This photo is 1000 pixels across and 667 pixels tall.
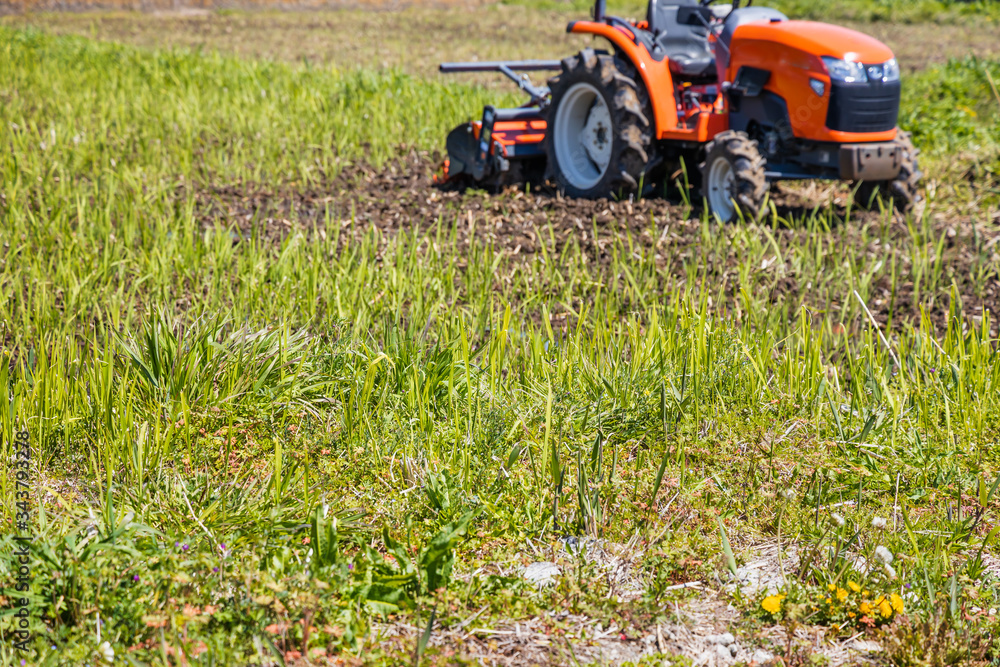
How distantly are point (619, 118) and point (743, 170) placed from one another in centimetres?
96

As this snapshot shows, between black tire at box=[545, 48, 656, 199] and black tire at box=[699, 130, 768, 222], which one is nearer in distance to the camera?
black tire at box=[699, 130, 768, 222]

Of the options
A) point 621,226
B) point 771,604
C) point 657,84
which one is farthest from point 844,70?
point 771,604

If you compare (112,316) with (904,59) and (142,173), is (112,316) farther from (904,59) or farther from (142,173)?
(904,59)

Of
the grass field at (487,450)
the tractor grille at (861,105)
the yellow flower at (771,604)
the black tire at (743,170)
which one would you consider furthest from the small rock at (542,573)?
the tractor grille at (861,105)

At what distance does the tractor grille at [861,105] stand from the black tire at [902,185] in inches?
8.5

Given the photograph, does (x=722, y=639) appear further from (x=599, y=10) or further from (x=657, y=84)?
(x=599, y=10)

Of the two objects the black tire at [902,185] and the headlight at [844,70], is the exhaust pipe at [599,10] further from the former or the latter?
the black tire at [902,185]

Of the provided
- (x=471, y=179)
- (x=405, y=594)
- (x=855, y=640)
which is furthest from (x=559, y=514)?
(x=471, y=179)

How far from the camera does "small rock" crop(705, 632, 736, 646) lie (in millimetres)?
1880

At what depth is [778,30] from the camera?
4.77 meters

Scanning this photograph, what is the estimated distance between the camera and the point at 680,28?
571 centimetres

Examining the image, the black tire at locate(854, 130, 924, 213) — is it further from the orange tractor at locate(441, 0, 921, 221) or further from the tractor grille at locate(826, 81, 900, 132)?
the tractor grille at locate(826, 81, 900, 132)

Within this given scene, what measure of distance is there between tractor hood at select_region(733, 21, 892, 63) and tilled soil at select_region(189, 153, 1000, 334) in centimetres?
77

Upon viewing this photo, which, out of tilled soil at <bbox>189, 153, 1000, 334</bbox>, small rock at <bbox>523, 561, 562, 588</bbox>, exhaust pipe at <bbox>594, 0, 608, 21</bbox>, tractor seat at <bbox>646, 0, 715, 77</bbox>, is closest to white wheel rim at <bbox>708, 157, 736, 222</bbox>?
tilled soil at <bbox>189, 153, 1000, 334</bbox>
